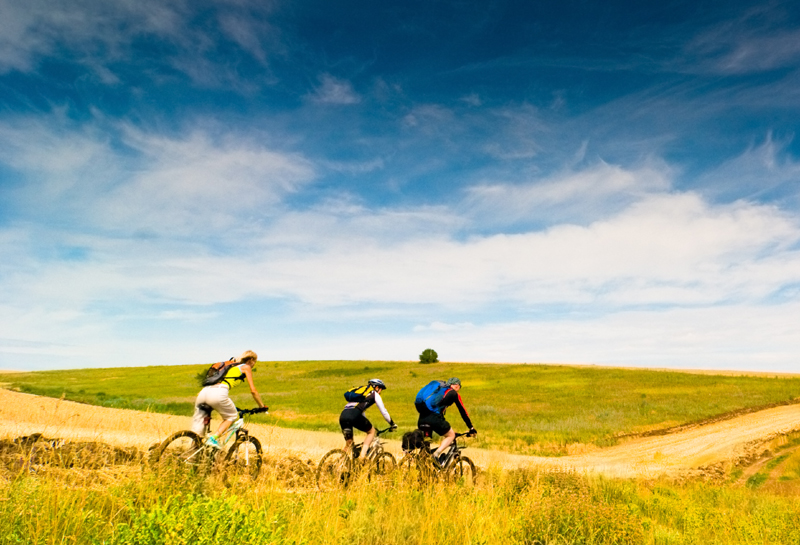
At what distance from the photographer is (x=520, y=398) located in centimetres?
4312

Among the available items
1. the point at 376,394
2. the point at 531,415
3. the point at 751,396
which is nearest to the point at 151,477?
the point at 376,394

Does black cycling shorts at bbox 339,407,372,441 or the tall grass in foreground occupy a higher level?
black cycling shorts at bbox 339,407,372,441

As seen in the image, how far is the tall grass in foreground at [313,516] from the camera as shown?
4.85 m

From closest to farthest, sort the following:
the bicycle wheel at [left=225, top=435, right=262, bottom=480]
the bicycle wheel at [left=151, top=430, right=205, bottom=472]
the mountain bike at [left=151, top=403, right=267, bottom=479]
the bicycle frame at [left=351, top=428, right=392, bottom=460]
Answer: the bicycle wheel at [left=151, top=430, right=205, bottom=472]
the mountain bike at [left=151, top=403, right=267, bottom=479]
the bicycle wheel at [left=225, top=435, right=262, bottom=480]
the bicycle frame at [left=351, top=428, right=392, bottom=460]

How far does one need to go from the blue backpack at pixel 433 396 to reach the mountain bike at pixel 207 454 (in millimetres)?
3360

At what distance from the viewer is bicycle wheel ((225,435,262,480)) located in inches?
370

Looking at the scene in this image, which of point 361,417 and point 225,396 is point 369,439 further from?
point 225,396

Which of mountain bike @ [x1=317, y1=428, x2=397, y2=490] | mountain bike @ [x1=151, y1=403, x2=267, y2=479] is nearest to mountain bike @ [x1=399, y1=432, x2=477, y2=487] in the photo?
mountain bike @ [x1=317, y1=428, x2=397, y2=490]

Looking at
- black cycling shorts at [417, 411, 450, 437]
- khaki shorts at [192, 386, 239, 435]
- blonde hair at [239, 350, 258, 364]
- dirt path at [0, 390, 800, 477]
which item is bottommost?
dirt path at [0, 390, 800, 477]

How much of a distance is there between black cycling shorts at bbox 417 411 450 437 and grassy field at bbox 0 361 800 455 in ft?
24.0

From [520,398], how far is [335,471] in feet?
118

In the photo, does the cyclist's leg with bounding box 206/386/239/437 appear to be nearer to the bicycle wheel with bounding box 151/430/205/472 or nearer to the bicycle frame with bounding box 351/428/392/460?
the bicycle wheel with bounding box 151/430/205/472

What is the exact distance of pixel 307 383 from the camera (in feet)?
203

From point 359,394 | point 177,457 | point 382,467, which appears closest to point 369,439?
point 382,467
